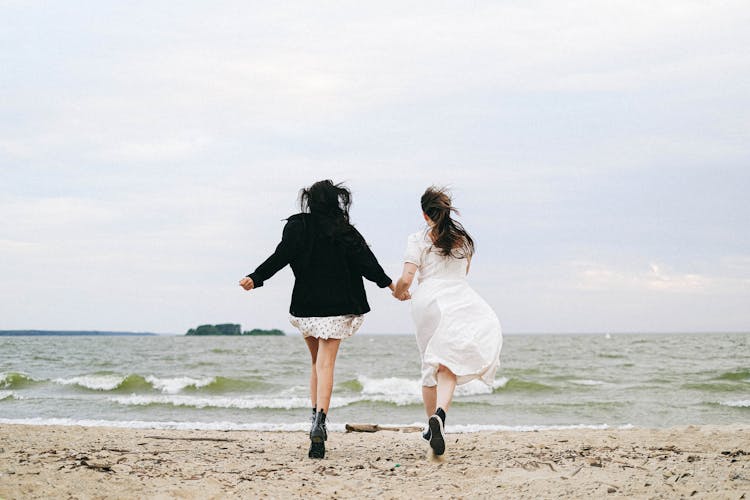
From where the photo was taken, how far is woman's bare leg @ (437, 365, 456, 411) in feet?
Result: 18.2

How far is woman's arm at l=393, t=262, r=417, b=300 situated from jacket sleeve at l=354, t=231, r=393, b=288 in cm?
11

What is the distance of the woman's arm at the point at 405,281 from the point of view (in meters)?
5.79

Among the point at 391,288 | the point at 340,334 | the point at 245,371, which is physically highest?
the point at 391,288

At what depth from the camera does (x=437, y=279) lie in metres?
5.84

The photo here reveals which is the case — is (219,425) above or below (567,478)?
below

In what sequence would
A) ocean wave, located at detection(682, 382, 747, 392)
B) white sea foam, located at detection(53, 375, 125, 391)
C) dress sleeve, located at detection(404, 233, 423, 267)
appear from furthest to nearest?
white sea foam, located at detection(53, 375, 125, 391), ocean wave, located at detection(682, 382, 747, 392), dress sleeve, located at detection(404, 233, 423, 267)

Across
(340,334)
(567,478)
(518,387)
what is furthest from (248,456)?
(518,387)

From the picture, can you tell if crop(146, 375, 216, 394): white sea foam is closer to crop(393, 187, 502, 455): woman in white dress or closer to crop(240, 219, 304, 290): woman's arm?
crop(240, 219, 304, 290): woman's arm

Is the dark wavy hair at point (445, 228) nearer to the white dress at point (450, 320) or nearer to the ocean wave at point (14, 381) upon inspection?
the white dress at point (450, 320)

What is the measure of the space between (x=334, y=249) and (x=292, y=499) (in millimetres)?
2079

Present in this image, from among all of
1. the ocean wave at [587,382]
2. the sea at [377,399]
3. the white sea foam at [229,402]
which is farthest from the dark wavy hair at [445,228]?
the ocean wave at [587,382]

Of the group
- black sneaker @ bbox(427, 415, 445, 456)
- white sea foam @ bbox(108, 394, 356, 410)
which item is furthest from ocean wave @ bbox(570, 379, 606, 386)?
black sneaker @ bbox(427, 415, 445, 456)

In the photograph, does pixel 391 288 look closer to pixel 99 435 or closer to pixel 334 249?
pixel 334 249

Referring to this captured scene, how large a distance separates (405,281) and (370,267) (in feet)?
1.06
